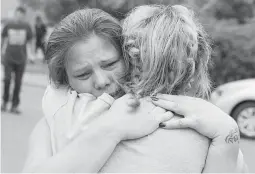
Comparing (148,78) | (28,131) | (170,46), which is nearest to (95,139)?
(148,78)

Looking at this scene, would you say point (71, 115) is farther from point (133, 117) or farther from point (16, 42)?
point (16, 42)

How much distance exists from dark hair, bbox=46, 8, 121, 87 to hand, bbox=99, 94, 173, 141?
1.23 feet

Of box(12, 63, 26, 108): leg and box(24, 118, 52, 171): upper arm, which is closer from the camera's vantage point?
box(24, 118, 52, 171): upper arm

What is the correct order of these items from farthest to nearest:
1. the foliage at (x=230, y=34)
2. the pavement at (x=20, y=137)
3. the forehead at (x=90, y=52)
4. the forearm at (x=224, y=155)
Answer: the foliage at (x=230, y=34) → the pavement at (x=20, y=137) → the forehead at (x=90, y=52) → the forearm at (x=224, y=155)

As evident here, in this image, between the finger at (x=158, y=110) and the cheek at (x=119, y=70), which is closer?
the finger at (x=158, y=110)

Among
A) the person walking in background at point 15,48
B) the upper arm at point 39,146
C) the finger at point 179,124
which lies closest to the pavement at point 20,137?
the person walking in background at point 15,48

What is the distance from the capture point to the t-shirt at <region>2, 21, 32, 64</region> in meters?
9.47

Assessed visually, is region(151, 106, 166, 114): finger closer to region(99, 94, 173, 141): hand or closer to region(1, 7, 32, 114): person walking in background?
region(99, 94, 173, 141): hand

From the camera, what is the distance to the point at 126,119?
1654 mm

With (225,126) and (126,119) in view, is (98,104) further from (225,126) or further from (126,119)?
(225,126)

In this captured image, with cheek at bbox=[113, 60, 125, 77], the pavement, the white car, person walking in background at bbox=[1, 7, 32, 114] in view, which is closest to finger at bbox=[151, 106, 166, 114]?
cheek at bbox=[113, 60, 125, 77]

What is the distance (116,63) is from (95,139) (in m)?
0.44

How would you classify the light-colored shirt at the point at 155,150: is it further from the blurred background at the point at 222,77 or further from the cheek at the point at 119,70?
the blurred background at the point at 222,77

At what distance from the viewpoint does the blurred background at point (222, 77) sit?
23.7ft
